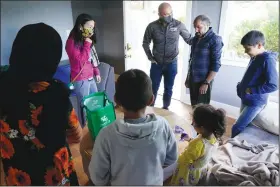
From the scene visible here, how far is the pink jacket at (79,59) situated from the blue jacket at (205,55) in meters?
0.80

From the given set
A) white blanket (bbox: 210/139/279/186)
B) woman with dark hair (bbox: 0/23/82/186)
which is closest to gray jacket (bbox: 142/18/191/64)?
white blanket (bbox: 210/139/279/186)

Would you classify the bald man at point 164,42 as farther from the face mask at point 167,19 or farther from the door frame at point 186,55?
the door frame at point 186,55

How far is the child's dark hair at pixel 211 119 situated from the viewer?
0.93 meters

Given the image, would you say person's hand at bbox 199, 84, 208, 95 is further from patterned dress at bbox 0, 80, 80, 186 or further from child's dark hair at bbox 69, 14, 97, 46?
patterned dress at bbox 0, 80, 80, 186

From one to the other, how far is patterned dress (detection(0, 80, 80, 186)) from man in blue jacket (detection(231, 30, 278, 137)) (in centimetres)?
115

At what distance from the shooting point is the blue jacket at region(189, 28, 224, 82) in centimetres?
157

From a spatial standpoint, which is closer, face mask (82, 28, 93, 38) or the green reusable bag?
the green reusable bag

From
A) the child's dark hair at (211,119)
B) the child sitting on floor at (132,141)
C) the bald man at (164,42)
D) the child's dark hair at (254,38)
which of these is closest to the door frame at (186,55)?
the bald man at (164,42)

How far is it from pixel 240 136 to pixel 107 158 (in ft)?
3.96

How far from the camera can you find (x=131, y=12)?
5.55 ft

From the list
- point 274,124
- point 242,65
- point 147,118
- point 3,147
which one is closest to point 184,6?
point 242,65

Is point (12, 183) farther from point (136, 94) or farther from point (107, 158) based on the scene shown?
point (136, 94)

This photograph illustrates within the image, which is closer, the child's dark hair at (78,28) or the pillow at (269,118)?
the child's dark hair at (78,28)

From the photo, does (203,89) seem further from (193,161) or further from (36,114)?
(36,114)
